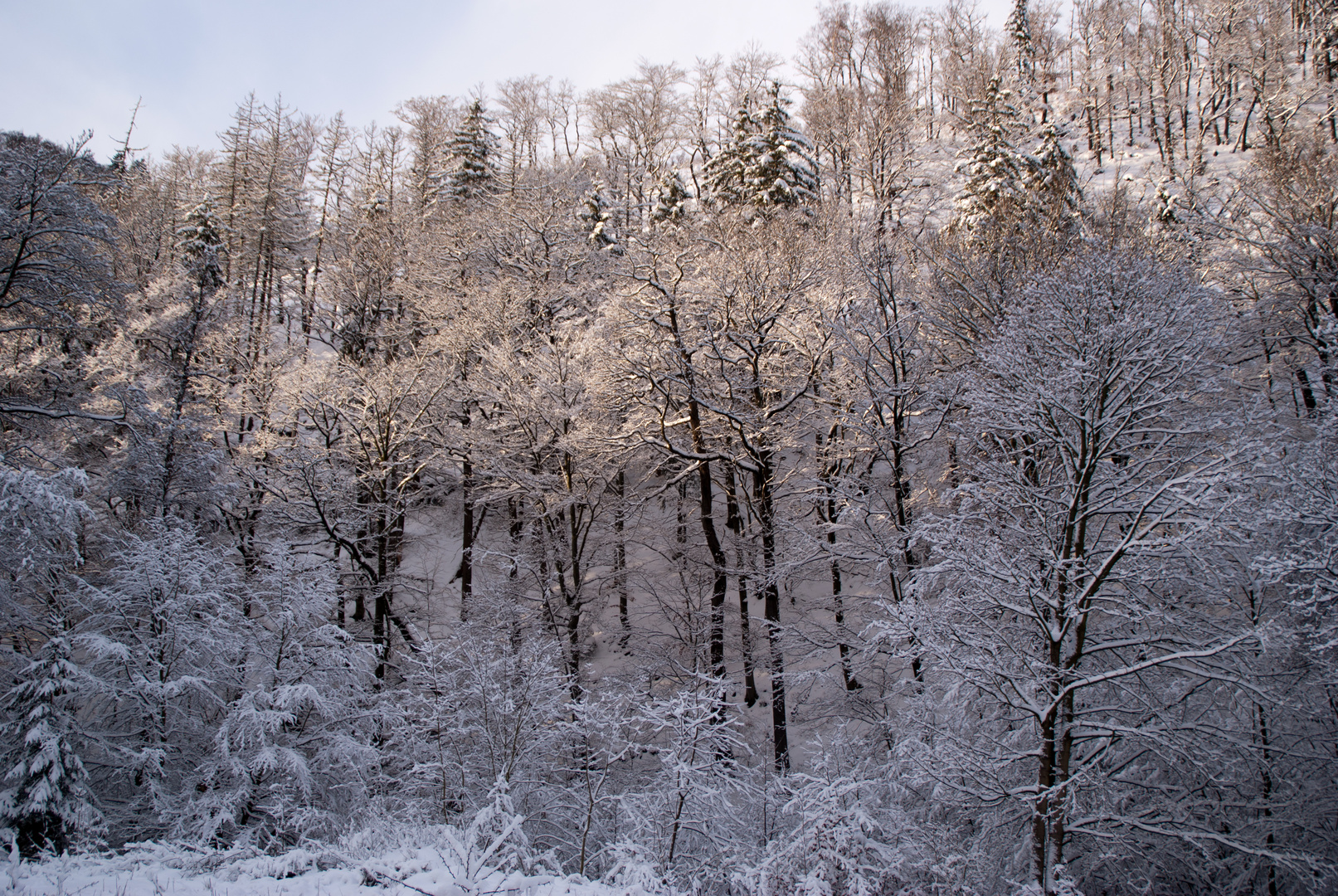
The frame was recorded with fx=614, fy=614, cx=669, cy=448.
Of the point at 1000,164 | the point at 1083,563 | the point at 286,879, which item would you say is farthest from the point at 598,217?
the point at 286,879

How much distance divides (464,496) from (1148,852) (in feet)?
58.3

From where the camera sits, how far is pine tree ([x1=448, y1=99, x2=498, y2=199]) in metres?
30.2

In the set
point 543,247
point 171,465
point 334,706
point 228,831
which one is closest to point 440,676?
point 334,706

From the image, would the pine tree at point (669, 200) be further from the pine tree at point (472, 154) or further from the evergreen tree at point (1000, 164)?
the evergreen tree at point (1000, 164)

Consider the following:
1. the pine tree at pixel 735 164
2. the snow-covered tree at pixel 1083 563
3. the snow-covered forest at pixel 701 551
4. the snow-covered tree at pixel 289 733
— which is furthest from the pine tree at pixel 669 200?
the snow-covered tree at pixel 1083 563

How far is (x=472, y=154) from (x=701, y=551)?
80.7 feet

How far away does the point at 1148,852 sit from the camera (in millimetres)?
7609

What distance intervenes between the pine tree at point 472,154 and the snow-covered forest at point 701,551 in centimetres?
350

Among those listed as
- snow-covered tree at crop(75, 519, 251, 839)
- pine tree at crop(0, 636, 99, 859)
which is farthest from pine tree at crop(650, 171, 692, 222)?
pine tree at crop(0, 636, 99, 859)

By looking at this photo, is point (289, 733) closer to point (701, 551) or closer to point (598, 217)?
point (701, 551)

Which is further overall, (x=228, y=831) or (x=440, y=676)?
(x=440, y=676)

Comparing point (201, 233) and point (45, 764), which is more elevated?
point (201, 233)

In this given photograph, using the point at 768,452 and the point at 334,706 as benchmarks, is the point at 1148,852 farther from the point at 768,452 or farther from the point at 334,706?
the point at 334,706

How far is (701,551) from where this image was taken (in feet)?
57.9
